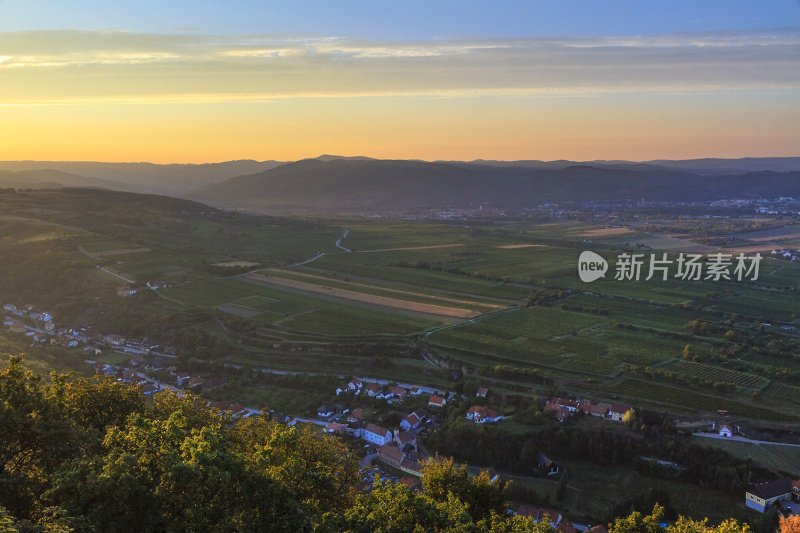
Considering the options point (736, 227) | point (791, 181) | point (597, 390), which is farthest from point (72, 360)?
point (791, 181)

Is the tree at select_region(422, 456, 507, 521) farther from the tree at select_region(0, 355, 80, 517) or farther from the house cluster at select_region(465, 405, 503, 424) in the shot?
the house cluster at select_region(465, 405, 503, 424)

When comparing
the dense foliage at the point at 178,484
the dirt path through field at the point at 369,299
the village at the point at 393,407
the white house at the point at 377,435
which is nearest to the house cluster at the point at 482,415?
the village at the point at 393,407

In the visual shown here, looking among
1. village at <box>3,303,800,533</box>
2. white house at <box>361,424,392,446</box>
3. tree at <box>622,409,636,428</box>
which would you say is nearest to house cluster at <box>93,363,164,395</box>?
village at <box>3,303,800,533</box>

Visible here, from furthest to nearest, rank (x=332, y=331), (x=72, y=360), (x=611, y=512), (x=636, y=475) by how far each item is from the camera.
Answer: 1. (x=332, y=331)
2. (x=72, y=360)
3. (x=636, y=475)
4. (x=611, y=512)

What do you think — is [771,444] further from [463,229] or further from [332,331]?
[463,229]

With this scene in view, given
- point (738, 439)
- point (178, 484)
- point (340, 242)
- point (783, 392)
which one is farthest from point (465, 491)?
point (340, 242)

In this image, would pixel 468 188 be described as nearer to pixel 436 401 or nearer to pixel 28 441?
pixel 436 401
